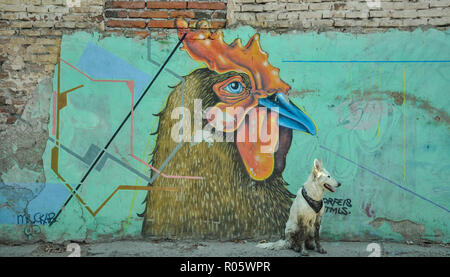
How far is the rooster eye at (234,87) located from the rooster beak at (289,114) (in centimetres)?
32

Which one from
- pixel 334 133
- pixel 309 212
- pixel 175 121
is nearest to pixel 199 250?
pixel 309 212

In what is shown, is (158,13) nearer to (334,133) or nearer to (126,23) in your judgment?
(126,23)

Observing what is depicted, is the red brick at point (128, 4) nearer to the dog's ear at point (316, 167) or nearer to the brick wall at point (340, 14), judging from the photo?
the brick wall at point (340, 14)

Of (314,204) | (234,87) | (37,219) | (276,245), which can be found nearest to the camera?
(314,204)

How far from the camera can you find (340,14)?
432cm

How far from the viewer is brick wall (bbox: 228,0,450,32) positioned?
4.27m

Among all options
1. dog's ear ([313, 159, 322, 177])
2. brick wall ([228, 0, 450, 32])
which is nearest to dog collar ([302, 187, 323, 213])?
dog's ear ([313, 159, 322, 177])

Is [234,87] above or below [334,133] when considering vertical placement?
above

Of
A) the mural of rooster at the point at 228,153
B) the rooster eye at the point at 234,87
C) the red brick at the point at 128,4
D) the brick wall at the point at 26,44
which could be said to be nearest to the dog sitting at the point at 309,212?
the mural of rooster at the point at 228,153

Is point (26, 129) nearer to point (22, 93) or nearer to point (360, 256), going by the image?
point (22, 93)

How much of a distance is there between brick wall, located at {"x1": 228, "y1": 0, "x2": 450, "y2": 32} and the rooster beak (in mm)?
857

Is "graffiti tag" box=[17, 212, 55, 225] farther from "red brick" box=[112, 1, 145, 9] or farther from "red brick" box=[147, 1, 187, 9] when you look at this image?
"red brick" box=[147, 1, 187, 9]

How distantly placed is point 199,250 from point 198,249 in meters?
0.03

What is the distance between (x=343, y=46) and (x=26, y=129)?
3.81m
